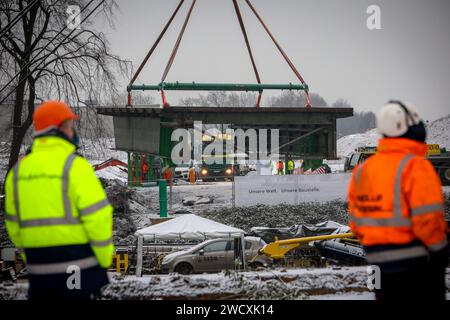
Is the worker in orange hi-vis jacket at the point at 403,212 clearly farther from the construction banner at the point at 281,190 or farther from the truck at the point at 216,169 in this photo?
the truck at the point at 216,169

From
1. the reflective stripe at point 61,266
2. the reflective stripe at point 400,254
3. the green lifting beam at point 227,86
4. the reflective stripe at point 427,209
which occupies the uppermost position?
the green lifting beam at point 227,86

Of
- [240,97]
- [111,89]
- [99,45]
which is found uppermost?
[240,97]

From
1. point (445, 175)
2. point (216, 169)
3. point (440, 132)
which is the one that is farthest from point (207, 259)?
point (440, 132)

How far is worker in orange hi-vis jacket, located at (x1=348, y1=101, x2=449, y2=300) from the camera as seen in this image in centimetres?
305

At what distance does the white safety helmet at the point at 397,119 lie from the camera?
3.28 meters

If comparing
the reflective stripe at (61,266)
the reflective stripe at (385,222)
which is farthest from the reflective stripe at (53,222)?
the reflective stripe at (385,222)

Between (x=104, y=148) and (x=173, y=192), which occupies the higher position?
(x=104, y=148)

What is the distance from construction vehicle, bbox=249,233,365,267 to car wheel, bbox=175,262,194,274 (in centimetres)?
163

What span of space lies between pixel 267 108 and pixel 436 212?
42.3 ft

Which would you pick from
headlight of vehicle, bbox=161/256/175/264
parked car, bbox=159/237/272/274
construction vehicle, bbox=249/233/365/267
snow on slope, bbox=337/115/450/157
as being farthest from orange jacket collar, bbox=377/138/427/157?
snow on slope, bbox=337/115/450/157

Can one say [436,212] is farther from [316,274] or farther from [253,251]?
[253,251]

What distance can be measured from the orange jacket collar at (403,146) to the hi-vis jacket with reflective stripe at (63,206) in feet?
5.78

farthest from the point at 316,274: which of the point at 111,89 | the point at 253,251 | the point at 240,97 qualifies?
the point at 240,97
